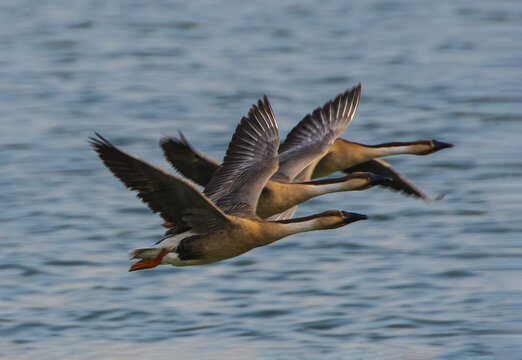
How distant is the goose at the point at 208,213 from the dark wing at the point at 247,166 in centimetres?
1

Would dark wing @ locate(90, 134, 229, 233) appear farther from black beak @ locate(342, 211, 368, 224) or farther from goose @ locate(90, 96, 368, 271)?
black beak @ locate(342, 211, 368, 224)

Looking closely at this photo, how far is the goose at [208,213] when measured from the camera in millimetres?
10750

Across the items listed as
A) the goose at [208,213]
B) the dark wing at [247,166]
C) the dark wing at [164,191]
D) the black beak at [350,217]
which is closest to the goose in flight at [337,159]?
the dark wing at [247,166]

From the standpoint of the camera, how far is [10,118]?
86.3 feet

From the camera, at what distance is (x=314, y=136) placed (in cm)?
1468

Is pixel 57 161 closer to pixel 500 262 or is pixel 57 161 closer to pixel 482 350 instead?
pixel 500 262

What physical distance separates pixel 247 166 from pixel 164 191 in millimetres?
2045

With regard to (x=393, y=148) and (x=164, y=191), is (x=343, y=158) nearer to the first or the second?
(x=393, y=148)

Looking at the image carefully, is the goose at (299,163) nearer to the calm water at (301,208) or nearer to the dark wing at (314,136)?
the dark wing at (314,136)

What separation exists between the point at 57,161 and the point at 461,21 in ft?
58.7

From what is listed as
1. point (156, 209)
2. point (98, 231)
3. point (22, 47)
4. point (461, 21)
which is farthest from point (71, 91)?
point (156, 209)

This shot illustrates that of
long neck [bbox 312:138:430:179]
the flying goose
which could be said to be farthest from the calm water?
long neck [bbox 312:138:430:179]

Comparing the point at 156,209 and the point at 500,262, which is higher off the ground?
the point at 156,209

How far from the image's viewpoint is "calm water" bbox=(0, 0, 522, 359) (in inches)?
599
